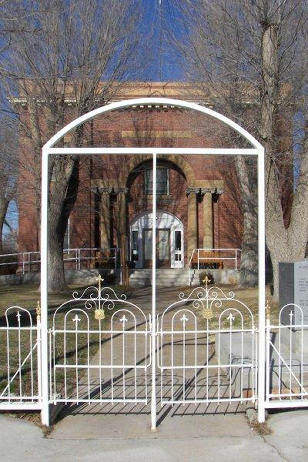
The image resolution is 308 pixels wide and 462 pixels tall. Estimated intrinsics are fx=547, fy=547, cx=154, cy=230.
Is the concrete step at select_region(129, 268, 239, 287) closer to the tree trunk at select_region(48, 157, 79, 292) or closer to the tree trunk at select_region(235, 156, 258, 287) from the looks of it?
the tree trunk at select_region(235, 156, 258, 287)

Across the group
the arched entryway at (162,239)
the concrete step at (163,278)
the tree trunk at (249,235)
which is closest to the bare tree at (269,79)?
the tree trunk at (249,235)

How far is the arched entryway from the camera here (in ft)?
95.5

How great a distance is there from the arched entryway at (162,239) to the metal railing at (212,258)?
2039mm

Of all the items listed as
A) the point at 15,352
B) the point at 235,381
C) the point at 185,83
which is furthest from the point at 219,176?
the point at 235,381

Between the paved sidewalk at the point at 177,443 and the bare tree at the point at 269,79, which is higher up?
the bare tree at the point at 269,79

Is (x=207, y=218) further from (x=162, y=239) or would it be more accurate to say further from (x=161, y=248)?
(x=161, y=248)

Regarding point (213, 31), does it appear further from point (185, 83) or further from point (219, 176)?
point (219, 176)

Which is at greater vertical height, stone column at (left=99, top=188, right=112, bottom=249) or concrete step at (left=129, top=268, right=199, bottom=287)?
stone column at (left=99, top=188, right=112, bottom=249)

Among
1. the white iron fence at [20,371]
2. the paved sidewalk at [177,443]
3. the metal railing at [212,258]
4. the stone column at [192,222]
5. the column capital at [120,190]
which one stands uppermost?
the column capital at [120,190]

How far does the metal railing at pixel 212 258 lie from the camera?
2611 centimetres

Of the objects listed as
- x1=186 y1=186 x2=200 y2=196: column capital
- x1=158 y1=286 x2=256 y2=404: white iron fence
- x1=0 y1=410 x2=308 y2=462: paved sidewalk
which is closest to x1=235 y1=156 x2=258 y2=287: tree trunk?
x1=186 y1=186 x2=200 y2=196: column capital

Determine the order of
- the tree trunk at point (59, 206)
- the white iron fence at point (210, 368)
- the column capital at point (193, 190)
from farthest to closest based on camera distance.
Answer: the column capital at point (193, 190) → the tree trunk at point (59, 206) → the white iron fence at point (210, 368)

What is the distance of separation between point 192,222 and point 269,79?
51.2ft

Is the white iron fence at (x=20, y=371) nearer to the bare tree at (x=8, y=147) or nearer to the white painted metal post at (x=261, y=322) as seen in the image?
the white painted metal post at (x=261, y=322)
